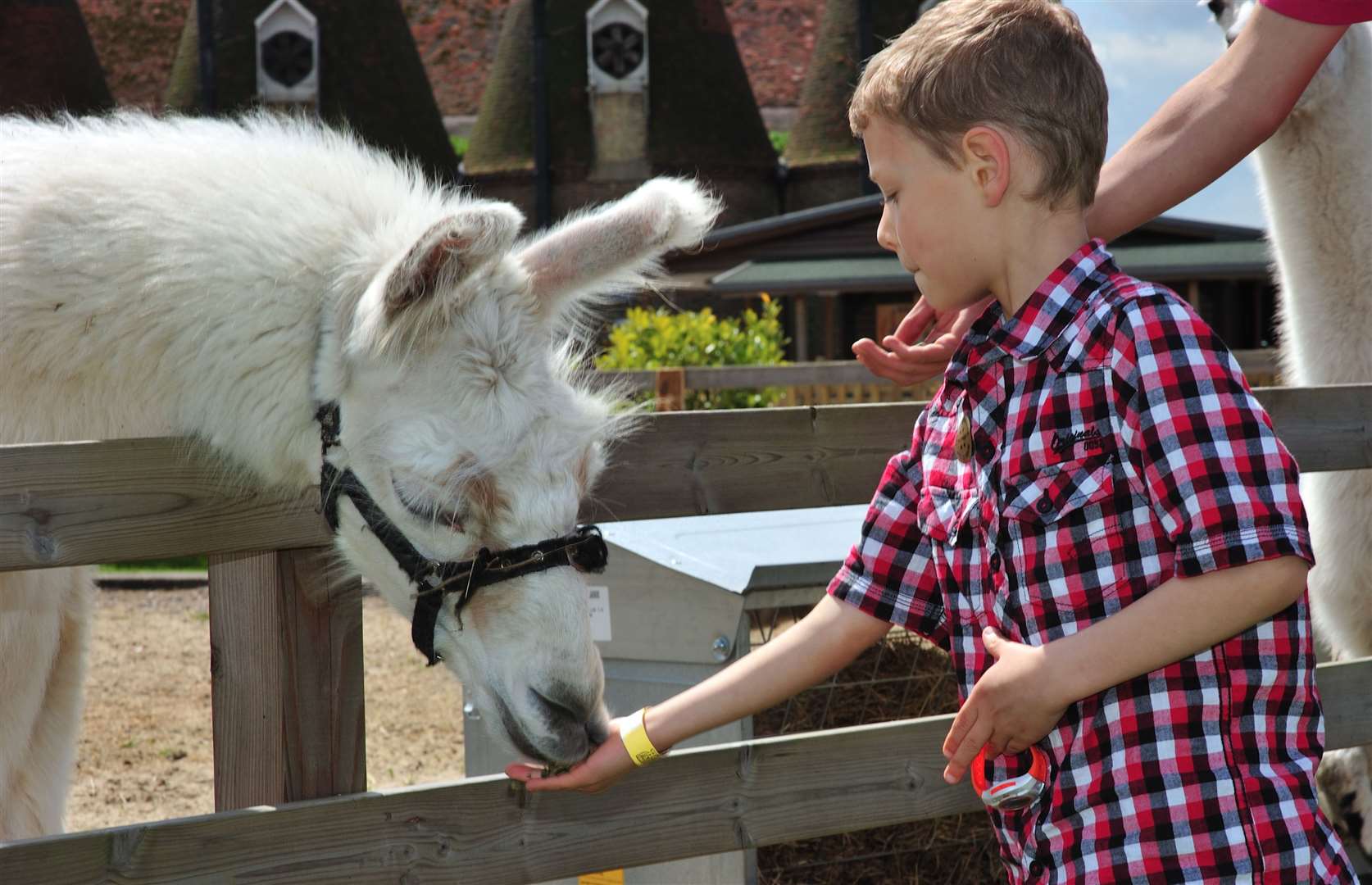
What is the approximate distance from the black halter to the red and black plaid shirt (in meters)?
0.63

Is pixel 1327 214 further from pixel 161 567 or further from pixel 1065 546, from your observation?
pixel 161 567

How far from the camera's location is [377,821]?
2.10 meters

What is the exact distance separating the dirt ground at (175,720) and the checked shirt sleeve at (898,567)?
3223 mm

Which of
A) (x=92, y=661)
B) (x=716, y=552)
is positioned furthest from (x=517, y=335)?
(x=92, y=661)

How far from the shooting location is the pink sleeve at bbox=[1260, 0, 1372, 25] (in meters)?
2.17

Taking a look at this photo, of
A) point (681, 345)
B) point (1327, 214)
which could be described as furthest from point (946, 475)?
point (681, 345)

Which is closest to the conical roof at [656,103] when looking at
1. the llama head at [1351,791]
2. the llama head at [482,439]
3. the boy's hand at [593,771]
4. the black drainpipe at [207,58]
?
the black drainpipe at [207,58]

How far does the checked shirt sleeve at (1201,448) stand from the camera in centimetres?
149

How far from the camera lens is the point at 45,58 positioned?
96.6 ft

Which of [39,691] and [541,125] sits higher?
[541,125]

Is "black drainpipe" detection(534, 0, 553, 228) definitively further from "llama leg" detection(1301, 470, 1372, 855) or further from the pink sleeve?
the pink sleeve

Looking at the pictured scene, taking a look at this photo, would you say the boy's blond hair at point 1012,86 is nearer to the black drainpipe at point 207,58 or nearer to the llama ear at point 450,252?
the llama ear at point 450,252

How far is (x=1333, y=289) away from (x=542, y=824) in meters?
2.93

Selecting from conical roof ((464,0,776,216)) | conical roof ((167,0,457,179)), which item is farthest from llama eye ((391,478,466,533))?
conical roof ((464,0,776,216))
